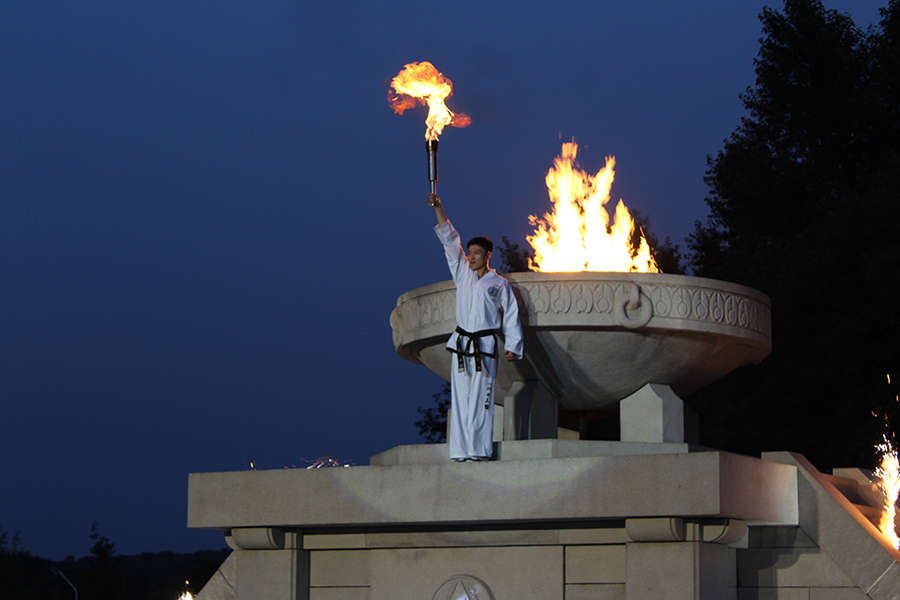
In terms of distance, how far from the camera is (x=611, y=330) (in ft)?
27.4

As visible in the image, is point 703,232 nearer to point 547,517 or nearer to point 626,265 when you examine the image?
point 626,265

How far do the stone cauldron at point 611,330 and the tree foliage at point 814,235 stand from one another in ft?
24.9

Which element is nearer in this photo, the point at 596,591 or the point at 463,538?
the point at 596,591

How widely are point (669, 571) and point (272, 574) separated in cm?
296

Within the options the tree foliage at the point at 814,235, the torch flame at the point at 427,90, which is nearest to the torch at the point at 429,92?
the torch flame at the point at 427,90

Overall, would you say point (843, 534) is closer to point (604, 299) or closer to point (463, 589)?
point (604, 299)

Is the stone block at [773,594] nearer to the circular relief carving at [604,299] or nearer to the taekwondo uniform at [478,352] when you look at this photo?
the taekwondo uniform at [478,352]

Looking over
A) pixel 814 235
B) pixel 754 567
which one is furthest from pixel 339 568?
pixel 814 235

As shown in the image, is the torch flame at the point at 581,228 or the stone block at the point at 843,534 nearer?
the stone block at the point at 843,534

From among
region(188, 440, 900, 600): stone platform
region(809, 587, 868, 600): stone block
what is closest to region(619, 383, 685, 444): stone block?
region(188, 440, 900, 600): stone platform

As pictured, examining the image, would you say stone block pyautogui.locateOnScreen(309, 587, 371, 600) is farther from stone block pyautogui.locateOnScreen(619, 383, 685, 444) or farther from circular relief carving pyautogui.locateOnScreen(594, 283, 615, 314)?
circular relief carving pyautogui.locateOnScreen(594, 283, 615, 314)

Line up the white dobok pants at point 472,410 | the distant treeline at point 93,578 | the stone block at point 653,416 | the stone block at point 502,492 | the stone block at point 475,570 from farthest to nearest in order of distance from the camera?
the distant treeline at point 93,578
the stone block at point 653,416
the white dobok pants at point 472,410
the stone block at point 475,570
the stone block at point 502,492

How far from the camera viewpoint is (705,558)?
7.42 m

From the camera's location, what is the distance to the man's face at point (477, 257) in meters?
8.31
